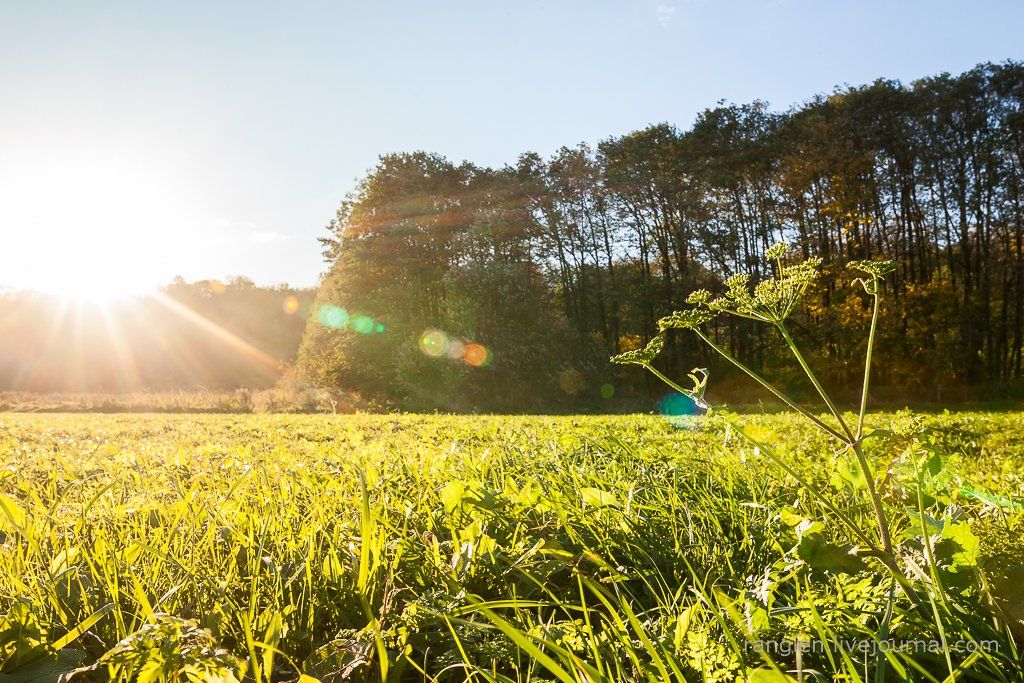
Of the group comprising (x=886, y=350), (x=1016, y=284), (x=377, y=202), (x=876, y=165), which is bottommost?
(x=886, y=350)

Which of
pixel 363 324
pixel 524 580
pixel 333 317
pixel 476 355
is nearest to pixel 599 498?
pixel 524 580

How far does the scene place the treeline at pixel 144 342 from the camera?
40000mm

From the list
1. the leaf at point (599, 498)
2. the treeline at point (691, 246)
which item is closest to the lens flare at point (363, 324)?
the treeline at point (691, 246)

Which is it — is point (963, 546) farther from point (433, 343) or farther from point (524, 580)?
point (433, 343)

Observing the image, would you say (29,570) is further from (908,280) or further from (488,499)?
(908,280)

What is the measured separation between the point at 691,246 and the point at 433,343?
428 inches

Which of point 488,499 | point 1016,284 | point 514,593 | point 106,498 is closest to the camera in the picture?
point 514,593

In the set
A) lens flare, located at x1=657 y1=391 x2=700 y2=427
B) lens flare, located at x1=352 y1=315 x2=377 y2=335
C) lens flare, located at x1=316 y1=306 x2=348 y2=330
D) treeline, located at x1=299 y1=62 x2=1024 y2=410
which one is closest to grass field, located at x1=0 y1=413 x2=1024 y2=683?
lens flare, located at x1=657 y1=391 x2=700 y2=427

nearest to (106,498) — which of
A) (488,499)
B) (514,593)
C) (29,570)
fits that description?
(29,570)

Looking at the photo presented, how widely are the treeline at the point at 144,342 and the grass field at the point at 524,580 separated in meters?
38.2

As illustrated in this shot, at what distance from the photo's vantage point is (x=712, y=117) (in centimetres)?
2547

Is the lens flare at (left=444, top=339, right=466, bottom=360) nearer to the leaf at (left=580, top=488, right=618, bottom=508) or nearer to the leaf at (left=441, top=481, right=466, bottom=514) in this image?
the leaf at (left=441, top=481, right=466, bottom=514)

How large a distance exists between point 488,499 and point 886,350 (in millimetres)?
21344

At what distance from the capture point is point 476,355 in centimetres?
2397
